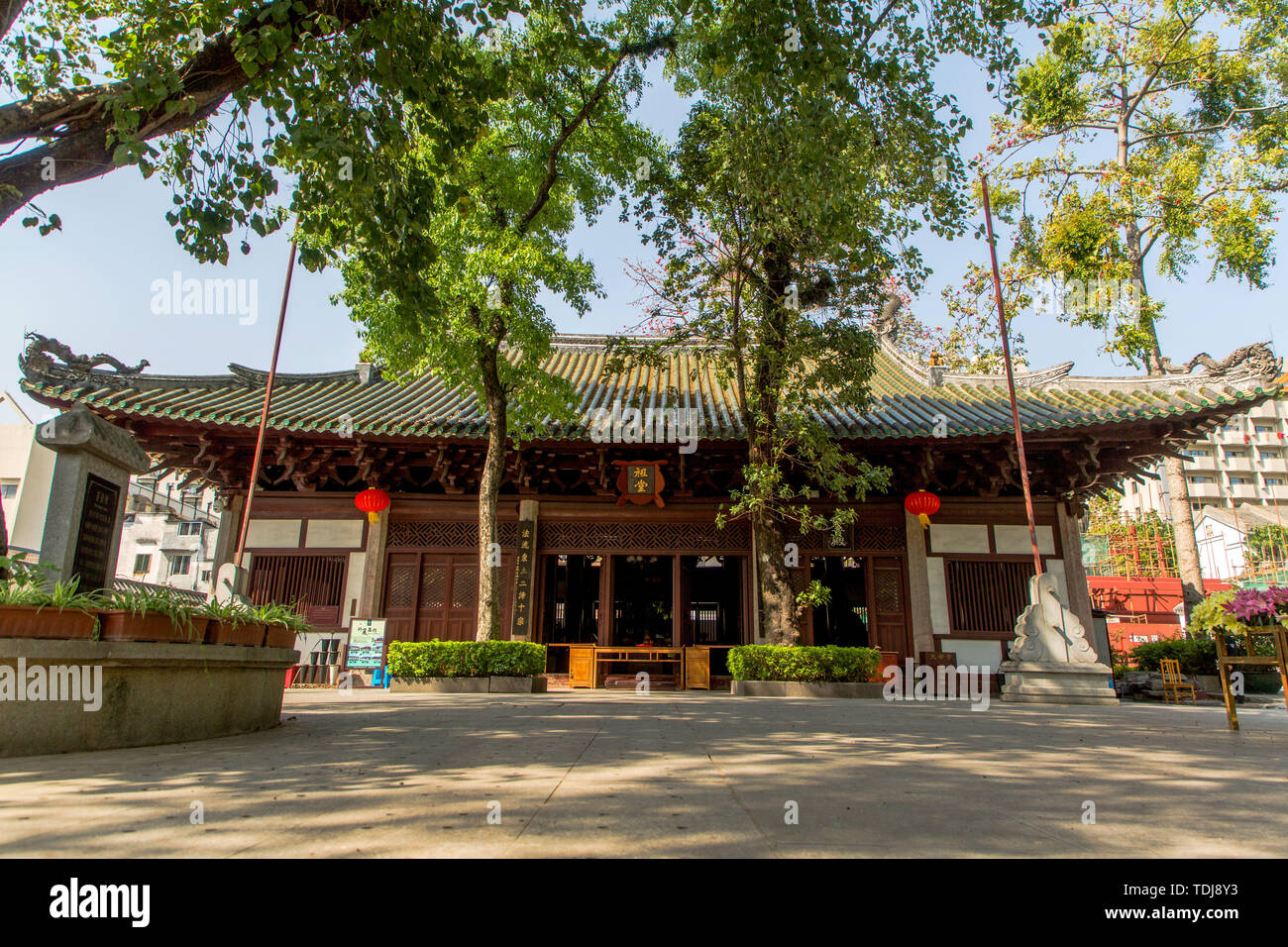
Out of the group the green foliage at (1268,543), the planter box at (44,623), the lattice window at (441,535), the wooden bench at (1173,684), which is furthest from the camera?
the green foliage at (1268,543)

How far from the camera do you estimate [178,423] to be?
32.2ft

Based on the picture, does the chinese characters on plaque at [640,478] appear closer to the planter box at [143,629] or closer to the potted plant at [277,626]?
the potted plant at [277,626]

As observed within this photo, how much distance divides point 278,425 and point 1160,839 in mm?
10428

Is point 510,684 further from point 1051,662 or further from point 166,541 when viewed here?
point 166,541

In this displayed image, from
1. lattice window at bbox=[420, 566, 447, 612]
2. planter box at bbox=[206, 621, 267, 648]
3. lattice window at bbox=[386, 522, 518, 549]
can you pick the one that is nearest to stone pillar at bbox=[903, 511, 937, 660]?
lattice window at bbox=[386, 522, 518, 549]

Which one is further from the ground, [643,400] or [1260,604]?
[643,400]

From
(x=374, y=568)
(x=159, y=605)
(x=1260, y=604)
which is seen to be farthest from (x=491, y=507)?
(x=1260, y=604)

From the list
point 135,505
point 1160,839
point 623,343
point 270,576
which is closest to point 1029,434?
point 623,343

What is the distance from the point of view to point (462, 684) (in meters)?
8.45

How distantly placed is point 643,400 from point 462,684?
528 centimetres

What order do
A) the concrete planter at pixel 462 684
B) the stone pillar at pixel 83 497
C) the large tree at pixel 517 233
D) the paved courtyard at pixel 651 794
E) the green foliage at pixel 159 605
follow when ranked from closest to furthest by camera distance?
the paved courtyard at pixel 651 794, the green foliage at pixel 159 605, the stone pillar at pixel 83 497, the large tree at pixel 517 233, the concrete planter at pixel 462 684

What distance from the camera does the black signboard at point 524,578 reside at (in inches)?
420

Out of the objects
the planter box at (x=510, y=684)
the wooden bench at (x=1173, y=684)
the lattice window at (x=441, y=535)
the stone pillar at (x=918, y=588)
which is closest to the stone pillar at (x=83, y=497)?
the planter box at (x=510, y=684)

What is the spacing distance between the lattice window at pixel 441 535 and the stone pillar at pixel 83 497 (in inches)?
248
